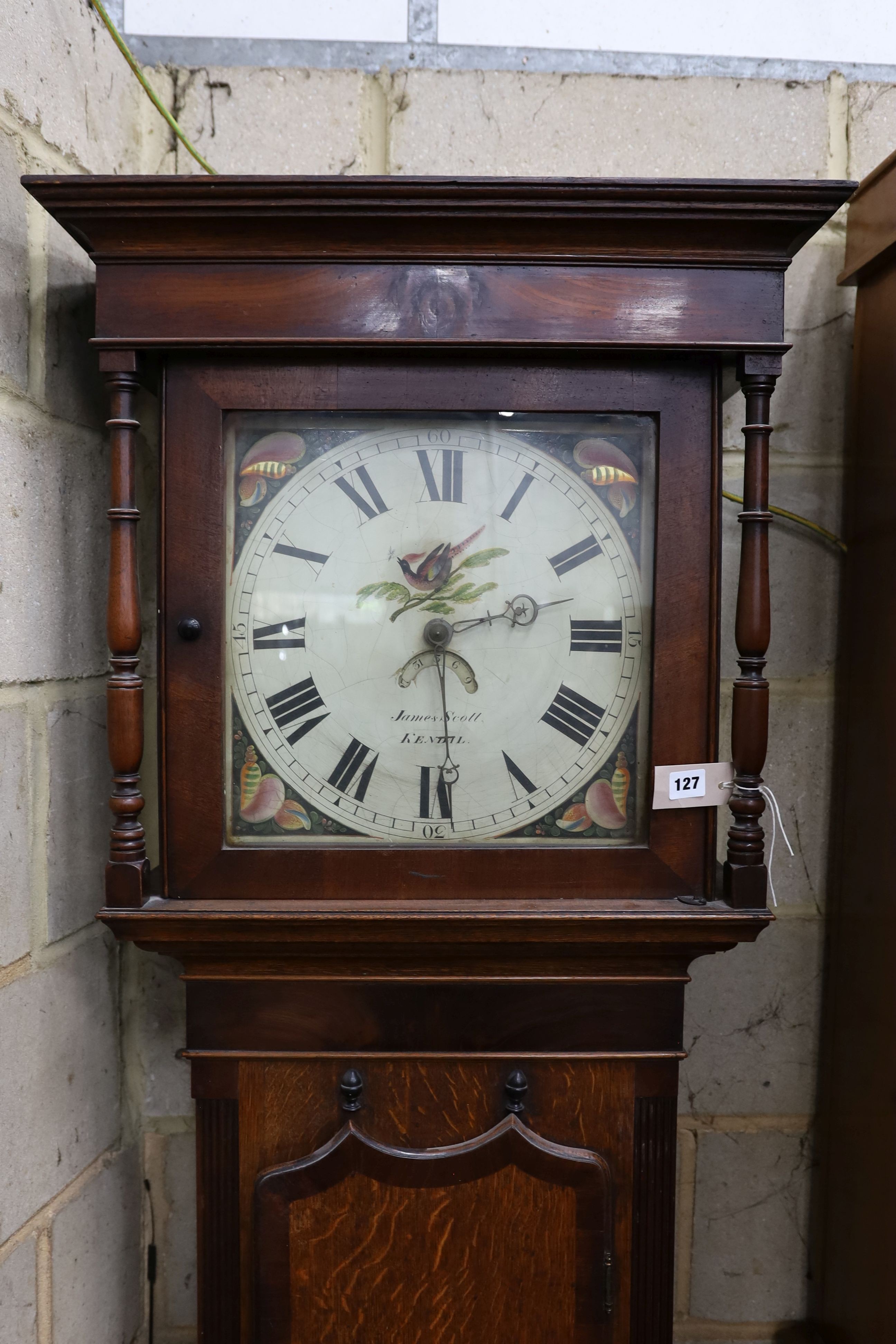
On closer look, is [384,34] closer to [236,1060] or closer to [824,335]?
[824,335]

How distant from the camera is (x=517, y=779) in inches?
38.2

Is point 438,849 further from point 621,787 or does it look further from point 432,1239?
point 432,1239

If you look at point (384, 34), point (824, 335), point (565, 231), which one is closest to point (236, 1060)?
point (565, 231)

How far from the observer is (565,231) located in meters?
0.90

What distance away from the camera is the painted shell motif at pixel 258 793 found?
97cm

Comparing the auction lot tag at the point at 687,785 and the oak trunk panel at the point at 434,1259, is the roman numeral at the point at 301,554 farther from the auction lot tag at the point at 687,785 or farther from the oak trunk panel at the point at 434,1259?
the oak trunk panel at the point at 434,1259

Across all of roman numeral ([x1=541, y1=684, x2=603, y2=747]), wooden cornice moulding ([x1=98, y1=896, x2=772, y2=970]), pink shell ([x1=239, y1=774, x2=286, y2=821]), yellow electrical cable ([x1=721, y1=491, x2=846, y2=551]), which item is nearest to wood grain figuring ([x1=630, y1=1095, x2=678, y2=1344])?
wooden cornice moulding ([x1=98, y1=896, x2=772, y2=970])

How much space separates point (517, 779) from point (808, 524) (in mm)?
594

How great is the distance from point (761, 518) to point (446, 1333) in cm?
100

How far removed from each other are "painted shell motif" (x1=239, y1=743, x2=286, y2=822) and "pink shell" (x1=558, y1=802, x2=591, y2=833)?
0.31 meters

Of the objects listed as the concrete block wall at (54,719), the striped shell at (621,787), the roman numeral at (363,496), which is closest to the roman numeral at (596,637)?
the striped shell at (621,787)

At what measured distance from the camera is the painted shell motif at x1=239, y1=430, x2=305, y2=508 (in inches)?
37.7

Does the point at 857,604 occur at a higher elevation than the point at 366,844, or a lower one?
higher

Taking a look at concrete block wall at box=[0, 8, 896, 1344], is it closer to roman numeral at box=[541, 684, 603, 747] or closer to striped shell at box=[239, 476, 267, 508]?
striped shell at box=[239, 476, 267, 508]
